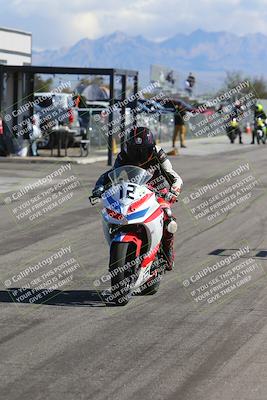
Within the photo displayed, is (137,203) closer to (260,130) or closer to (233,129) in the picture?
(260,130)

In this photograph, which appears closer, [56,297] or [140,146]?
[140,146]

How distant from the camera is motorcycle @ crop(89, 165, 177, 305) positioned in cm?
865

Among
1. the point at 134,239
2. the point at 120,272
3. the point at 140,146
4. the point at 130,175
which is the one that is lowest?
the point at 120,272

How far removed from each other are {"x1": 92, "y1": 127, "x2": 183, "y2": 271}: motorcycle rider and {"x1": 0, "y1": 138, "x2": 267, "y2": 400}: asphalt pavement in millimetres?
871

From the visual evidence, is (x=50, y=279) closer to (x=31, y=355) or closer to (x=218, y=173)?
(x=31, y=355)

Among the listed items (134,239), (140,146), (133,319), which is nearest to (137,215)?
(134,239)

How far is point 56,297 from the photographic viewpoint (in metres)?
9.41

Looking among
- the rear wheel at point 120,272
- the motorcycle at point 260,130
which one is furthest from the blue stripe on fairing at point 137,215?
the motorcycle at point 260,130

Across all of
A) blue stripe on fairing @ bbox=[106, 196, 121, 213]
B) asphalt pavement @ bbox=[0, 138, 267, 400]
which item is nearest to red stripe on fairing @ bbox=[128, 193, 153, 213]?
blue stripe on fairing @ bbox=[106, 196, 121, 213]

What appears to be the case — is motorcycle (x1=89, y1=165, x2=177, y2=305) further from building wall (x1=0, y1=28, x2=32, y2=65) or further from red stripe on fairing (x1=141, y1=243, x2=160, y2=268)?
building wall (x1=0, y1=28, x2=32, y2=65)

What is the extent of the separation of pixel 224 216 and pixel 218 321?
26.6ft

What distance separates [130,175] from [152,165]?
17.3 inches

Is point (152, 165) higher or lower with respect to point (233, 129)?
higher

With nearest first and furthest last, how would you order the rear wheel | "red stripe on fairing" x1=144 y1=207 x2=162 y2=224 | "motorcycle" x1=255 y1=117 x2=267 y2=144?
the rear wheel < "red stripe on fairing" x1=144 y1=207 x2=162 y2=224 < "motorcycle" x1=255 y1=117 x2=267 y2=144
